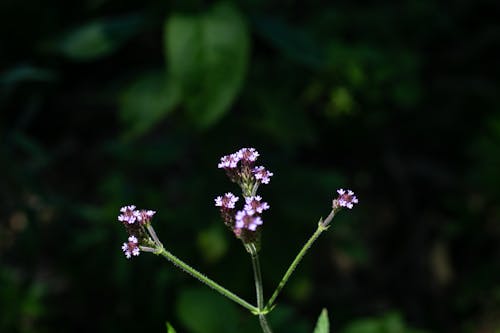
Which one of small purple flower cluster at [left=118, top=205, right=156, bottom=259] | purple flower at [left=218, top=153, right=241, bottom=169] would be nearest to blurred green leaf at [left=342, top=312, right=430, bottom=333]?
purple flower at [left=218, top=153, right=241, bottom=169]

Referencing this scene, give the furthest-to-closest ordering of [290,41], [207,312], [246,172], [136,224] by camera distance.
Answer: [290,41] < [207,312] < [246,172] < [136,224]

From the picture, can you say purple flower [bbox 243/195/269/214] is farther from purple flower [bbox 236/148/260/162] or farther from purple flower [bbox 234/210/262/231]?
purple flower [bbox 236/148/260/162]

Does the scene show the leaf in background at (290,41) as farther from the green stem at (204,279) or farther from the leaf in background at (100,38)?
the green stem at (204,279)

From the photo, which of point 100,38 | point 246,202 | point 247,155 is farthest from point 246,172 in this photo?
point 100,38

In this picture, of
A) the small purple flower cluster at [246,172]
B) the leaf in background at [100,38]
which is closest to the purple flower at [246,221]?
the small purple flower cluster at [246,172]

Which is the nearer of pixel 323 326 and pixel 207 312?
pixel 323 326

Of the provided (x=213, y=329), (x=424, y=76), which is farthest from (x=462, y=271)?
(x=213, y=329)

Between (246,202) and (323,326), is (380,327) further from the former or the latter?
(246,202)
